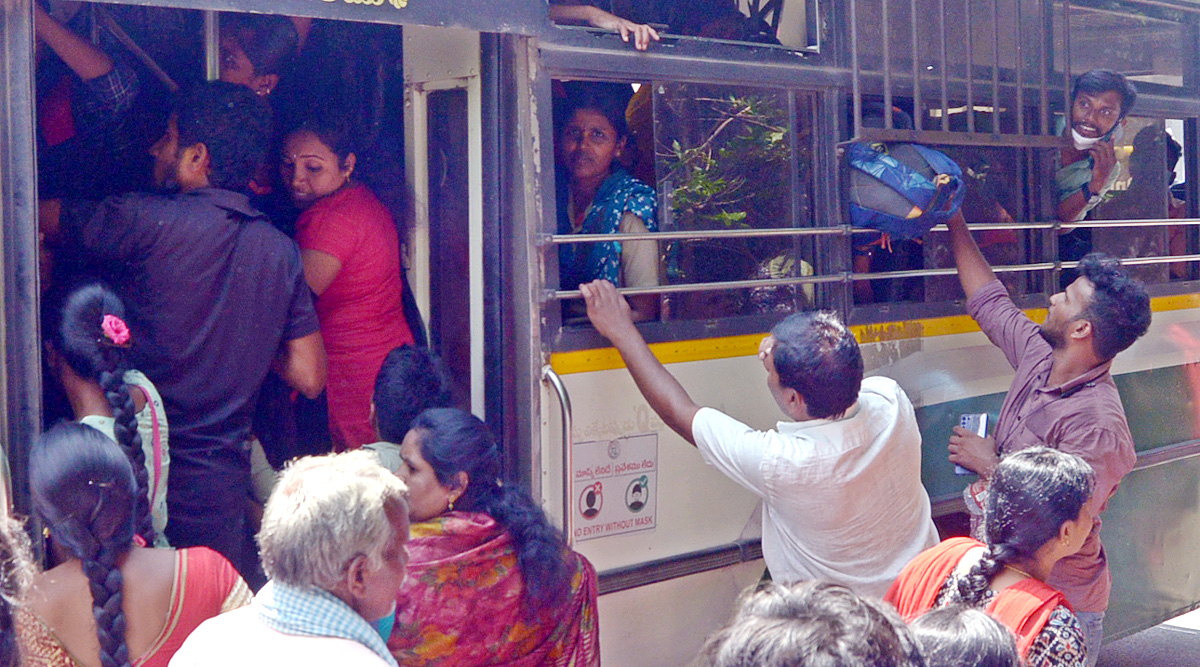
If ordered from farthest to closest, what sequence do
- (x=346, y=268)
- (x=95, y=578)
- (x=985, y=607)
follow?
(x=346, y=268) → (x=985, y=607) → (x=95, y=578)

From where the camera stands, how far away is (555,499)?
2838 mm

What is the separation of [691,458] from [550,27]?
46.4 inches

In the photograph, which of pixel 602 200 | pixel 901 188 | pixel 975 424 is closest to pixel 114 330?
pixel 602 200

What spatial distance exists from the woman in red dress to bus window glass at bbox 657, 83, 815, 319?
0.78 meters

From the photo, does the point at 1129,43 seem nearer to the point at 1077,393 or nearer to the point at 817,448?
the point at 1077,393

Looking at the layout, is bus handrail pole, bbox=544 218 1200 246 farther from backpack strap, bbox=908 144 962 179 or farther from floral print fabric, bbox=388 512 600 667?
floral print fabric, bbox=388 512 600 667

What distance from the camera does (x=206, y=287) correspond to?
2.69 metres

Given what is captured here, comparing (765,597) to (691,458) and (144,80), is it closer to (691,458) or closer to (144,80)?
(691,458)

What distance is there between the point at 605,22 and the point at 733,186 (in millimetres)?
569

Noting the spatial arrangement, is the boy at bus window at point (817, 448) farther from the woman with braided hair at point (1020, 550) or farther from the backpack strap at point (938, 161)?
the backpack strap at point (938, 161)

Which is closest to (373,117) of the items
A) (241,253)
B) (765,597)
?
(241,253)

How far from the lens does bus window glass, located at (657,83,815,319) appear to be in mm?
3033

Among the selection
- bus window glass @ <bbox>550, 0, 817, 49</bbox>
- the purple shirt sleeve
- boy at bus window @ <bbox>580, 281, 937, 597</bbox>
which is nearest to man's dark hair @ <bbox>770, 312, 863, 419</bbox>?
boy at bus window @ <bbox>580, 281, 937, 597</bbox>

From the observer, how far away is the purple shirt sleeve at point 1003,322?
3338 mm
